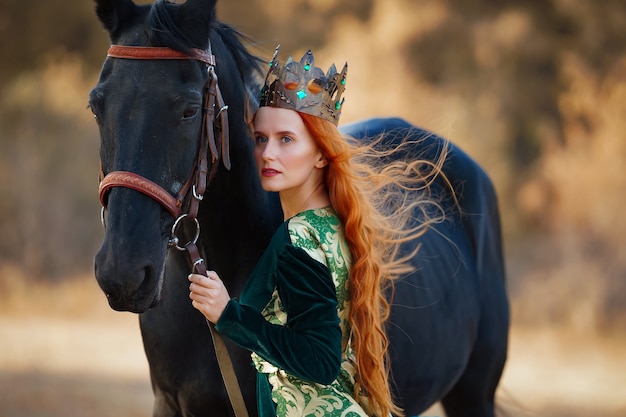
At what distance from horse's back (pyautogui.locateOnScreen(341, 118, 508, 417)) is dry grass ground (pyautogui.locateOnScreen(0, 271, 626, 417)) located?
5.31 feet

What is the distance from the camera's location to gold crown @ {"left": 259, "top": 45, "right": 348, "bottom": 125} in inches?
86.2

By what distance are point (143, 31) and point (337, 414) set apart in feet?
3.79

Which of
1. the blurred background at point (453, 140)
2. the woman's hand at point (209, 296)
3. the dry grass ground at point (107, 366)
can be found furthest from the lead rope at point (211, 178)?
the blurred background at point (453, 140)

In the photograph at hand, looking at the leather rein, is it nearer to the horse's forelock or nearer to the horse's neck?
the horse's forelock

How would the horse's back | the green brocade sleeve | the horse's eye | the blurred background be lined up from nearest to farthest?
the green brocade sleeve → the horse's eye → the horse's back → the blurred background

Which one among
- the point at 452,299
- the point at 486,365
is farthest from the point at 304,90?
the point at 486,365

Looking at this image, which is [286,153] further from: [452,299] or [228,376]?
[452,299]

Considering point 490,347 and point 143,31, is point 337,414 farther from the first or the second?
point 490,347

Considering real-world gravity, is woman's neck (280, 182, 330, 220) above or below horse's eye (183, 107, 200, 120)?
below

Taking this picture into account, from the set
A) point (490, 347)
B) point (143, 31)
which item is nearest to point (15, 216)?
point (490, 347)

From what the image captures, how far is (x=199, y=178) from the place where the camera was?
217 cm

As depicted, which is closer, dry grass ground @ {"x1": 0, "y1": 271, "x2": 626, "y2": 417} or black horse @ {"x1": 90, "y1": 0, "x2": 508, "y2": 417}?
black horse @ {"x1": 90, "y1": 0, "x2": 508, "y2": 417}

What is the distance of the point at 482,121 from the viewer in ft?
38.9

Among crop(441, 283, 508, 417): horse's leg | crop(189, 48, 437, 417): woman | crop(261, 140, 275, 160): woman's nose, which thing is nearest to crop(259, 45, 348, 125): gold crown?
crop(189, 48, 437, 417): woman
